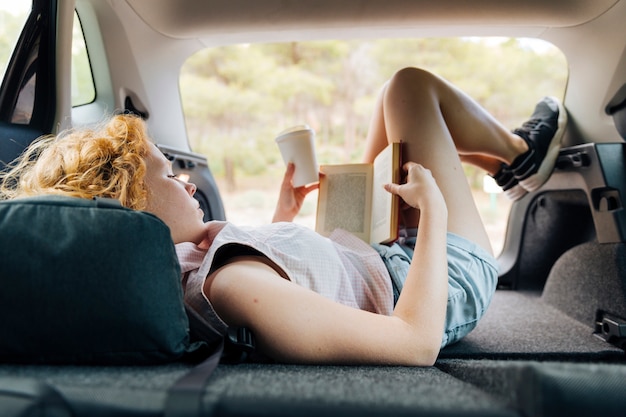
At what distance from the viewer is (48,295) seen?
2.01 ft

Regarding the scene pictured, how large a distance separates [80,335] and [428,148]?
2.78ft

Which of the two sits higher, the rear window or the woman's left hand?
the rear window

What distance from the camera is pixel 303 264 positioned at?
0.94 metres

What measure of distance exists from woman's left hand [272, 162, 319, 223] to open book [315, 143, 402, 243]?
4.1 inches

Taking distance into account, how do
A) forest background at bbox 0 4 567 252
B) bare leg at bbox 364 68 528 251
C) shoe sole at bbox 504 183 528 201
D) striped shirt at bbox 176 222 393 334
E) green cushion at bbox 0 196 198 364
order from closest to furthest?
green cushion at bbox 0 196 198 364 < striped shirt at bbox 176 222 393 334 < bare leg at bbox 364 68 528 251 < shoe sole at bbox 504 183 528 201 < forest background at bbox 0 4 567 252

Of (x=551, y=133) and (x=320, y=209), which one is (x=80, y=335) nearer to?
(x=320, y=209)

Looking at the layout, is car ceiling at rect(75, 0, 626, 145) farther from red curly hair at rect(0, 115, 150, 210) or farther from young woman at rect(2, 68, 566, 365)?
red curly hair at rect(0, 115, 150, 210)

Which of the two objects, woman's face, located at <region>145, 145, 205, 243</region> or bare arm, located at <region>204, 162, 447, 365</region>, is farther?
woman's face, located at <region>145, 145, 205, 243</region>

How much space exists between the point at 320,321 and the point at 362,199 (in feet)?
1.81

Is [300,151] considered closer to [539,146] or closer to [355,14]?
[355,14]

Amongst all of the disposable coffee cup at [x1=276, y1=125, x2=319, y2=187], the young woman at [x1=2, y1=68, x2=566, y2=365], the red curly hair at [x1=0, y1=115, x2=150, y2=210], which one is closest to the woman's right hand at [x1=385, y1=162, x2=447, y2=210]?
the young woman at [x1=2, y1=68, x2=566, y2=365]

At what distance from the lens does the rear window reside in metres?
2.85

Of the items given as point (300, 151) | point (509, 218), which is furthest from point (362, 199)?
point (509, 218)

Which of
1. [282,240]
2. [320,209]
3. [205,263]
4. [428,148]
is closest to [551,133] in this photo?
[428,148]
